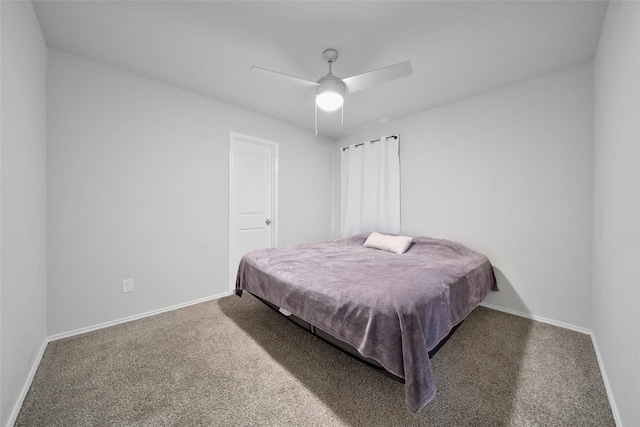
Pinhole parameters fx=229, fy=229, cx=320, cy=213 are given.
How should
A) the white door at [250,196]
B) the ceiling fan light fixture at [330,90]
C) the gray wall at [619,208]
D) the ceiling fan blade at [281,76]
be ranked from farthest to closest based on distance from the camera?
the white door at [250,196] < the ceiling fan light fixture at [330,90] < the ceiling fan blade at [281,76] < the gray wall at [619,208]

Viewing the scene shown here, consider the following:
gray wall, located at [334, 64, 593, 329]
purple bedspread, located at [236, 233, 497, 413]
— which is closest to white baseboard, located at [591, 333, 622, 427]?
gray wall, located at [334, 64, 593, 329]

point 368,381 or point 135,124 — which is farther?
point 135,124

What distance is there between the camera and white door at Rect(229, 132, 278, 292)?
3.05 m

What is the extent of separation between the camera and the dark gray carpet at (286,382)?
1214mm

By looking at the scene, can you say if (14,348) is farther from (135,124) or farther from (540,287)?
(540,287)

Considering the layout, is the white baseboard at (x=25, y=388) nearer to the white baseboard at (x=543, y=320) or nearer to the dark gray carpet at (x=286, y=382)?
the dark gray carpet at (x=286, y=382)

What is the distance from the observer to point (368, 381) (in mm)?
1469

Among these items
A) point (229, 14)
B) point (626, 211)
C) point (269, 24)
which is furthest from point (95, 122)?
point (626, 211)

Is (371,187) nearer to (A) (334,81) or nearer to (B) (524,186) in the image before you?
(B) (524,186)

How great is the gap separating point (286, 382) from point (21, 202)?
1.95 metres

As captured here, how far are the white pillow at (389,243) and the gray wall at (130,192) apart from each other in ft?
6.36

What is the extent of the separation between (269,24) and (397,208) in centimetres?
264

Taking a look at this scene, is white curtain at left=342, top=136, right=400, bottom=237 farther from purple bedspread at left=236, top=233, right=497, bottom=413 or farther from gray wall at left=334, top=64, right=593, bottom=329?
purple bedspread at left=236, top=233, right=497, bottom=413

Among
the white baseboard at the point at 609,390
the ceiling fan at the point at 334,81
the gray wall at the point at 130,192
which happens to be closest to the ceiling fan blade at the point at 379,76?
the ceiling fan at the point at 334,81
